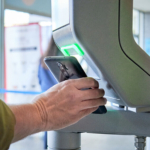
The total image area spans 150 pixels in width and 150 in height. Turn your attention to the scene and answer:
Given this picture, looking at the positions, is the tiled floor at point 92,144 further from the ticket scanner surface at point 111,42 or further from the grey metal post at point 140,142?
the ticket scanner surface at point 111,42

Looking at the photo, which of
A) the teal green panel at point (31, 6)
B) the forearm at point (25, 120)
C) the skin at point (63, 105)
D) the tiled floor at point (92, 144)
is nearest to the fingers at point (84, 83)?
the skin at point (63, 105)

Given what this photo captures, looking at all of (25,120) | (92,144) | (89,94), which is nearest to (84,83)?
(89,94)

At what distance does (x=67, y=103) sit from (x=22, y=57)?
105 inches

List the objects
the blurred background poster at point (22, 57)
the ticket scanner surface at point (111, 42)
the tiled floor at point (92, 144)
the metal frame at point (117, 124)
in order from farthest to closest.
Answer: the blurred background poster at point (22, 57)
the tiled floor at point (92, 144)
the metal frame at point (117, 124)
the ticket scanner surface at point (111, 42)

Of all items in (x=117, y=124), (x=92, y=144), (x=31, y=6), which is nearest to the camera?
(x=117, y=124)

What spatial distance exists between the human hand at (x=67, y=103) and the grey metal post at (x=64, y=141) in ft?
0.49

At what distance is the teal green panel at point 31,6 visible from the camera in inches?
113

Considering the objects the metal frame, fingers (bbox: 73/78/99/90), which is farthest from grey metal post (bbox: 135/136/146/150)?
fingers (bbox: 73/78/99/90)

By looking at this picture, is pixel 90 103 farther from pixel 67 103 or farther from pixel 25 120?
pixel 25 120

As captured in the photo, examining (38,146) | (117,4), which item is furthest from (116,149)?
(117,4)

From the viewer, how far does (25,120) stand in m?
0.53

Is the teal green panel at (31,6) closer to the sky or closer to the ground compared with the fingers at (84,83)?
closer to the sky

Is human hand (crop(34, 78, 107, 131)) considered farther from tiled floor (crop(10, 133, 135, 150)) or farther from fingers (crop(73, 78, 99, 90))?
tiled floor (crop(10, 133, 135, 150))

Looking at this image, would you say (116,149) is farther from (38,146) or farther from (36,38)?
(36,38)
